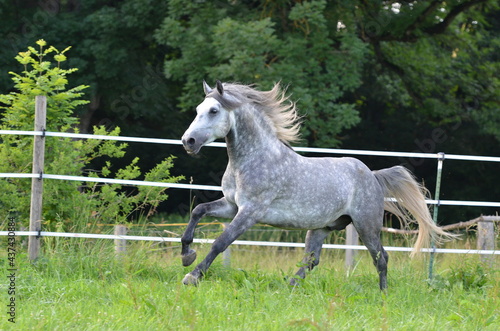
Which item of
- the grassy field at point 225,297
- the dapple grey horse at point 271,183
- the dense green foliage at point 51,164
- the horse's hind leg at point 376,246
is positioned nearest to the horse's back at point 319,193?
the dapple grey horse at point 271,183

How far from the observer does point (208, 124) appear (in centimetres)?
563

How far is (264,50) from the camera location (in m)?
14.1

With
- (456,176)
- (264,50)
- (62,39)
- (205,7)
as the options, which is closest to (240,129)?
(264,50)

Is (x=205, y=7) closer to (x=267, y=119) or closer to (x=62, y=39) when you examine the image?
(x=62, y=39)

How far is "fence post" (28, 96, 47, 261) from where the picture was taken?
6824 mm

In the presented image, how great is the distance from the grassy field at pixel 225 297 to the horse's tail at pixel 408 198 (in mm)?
392

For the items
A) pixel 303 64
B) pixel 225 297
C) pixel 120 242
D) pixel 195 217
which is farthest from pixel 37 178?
pixel 303 64

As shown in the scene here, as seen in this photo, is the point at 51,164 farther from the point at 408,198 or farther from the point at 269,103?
the point at 408,198

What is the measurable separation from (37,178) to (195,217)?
1.95 m

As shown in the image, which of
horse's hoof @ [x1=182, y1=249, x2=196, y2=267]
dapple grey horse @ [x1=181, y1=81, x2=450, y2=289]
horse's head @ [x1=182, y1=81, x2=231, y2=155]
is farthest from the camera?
horse's hoof @ [x1=182, y1=249, x2=196, y2=267]

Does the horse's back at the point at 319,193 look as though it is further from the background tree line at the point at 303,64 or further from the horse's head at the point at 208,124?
the background tree line at the point at 303,64

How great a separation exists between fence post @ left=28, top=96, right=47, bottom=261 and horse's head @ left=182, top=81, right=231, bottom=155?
6.75ft

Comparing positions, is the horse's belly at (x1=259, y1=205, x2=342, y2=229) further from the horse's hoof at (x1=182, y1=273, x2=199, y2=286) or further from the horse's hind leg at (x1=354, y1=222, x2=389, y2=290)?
the horse's hoof at (x1=182, y1=273, x2=199, y2=286)

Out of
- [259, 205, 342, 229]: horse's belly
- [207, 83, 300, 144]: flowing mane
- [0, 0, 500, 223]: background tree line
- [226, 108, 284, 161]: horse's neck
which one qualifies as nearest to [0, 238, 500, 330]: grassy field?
[259, 205, 342, 229]: horse's belly
